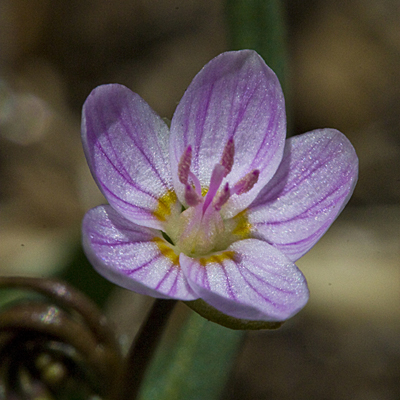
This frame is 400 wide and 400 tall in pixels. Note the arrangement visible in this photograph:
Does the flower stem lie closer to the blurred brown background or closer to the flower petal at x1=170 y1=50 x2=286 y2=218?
the flower petal at x1=170 y1=50 x2=286 y2=218

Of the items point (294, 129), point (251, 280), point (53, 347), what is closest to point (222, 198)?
point (251, 280)

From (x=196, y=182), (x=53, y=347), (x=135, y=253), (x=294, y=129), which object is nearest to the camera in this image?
→ (x=135, y=253)

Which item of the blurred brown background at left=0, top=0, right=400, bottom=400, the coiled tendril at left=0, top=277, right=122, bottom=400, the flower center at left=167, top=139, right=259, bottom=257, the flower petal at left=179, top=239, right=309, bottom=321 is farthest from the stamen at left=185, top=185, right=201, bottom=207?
the blurred brown background at left=0, top=0, right=400, bottom=400

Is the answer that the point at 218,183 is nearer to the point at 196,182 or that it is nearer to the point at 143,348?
the point at 196,182

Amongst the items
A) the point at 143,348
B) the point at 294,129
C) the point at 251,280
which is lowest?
the point at 294,129

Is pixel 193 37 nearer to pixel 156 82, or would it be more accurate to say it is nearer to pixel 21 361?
pixel 156 82

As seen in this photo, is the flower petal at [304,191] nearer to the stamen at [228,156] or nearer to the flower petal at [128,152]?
the stamen at [228,156]
